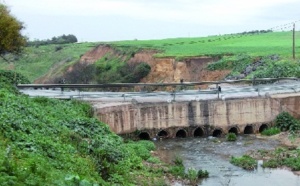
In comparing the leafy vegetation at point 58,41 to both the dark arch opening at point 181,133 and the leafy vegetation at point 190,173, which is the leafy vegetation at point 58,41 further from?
the leafy vegetation at point 190,173

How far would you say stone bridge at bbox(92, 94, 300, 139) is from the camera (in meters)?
29.4

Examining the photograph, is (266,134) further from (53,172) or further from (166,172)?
(53,172)

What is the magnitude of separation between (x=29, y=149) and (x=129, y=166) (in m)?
5.13

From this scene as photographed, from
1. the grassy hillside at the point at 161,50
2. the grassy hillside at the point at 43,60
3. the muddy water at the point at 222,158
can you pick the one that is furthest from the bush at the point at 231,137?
the grassy hillside at the point at 43,60

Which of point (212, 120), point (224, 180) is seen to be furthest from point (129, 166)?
point (212, 120)

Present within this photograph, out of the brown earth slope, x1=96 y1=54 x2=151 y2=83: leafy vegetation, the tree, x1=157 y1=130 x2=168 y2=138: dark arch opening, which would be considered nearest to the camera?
x1=157 y1=130 x2=168 y2=138: dark arch opening

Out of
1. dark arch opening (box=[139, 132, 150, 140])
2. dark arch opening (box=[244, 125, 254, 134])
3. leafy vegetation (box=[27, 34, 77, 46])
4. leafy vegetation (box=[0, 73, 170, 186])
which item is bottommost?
dark arch opening (box=[244, 125, 254, 134])

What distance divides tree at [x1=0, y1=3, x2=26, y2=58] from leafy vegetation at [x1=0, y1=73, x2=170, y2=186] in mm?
9387

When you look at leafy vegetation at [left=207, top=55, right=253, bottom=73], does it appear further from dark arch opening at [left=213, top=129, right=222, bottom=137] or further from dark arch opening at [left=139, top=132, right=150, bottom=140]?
dark arch opening at [left=139, top=132, right=150, bottom=140]

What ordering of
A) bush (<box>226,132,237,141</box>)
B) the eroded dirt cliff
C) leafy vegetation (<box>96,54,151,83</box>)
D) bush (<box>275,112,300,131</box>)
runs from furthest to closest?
leafy vegetation (<box>96,54,151,83</box>) < the eroded dirt cliff < bush (<box>275,112,300,131</box>) < bush (<box>226,132,237,141</box>)

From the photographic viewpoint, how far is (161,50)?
2815 inches

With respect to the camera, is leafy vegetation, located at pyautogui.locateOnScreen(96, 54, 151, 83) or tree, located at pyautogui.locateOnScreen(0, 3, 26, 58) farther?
leafy vegetation, located at pyautogui.locateOnScreen(96, 54, 151, 83)

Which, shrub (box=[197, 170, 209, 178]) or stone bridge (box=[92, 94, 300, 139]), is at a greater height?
stone bridge (box=[92, 94, 300, 139])

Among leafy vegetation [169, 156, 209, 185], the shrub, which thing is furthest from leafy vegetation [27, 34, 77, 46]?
the shrub
